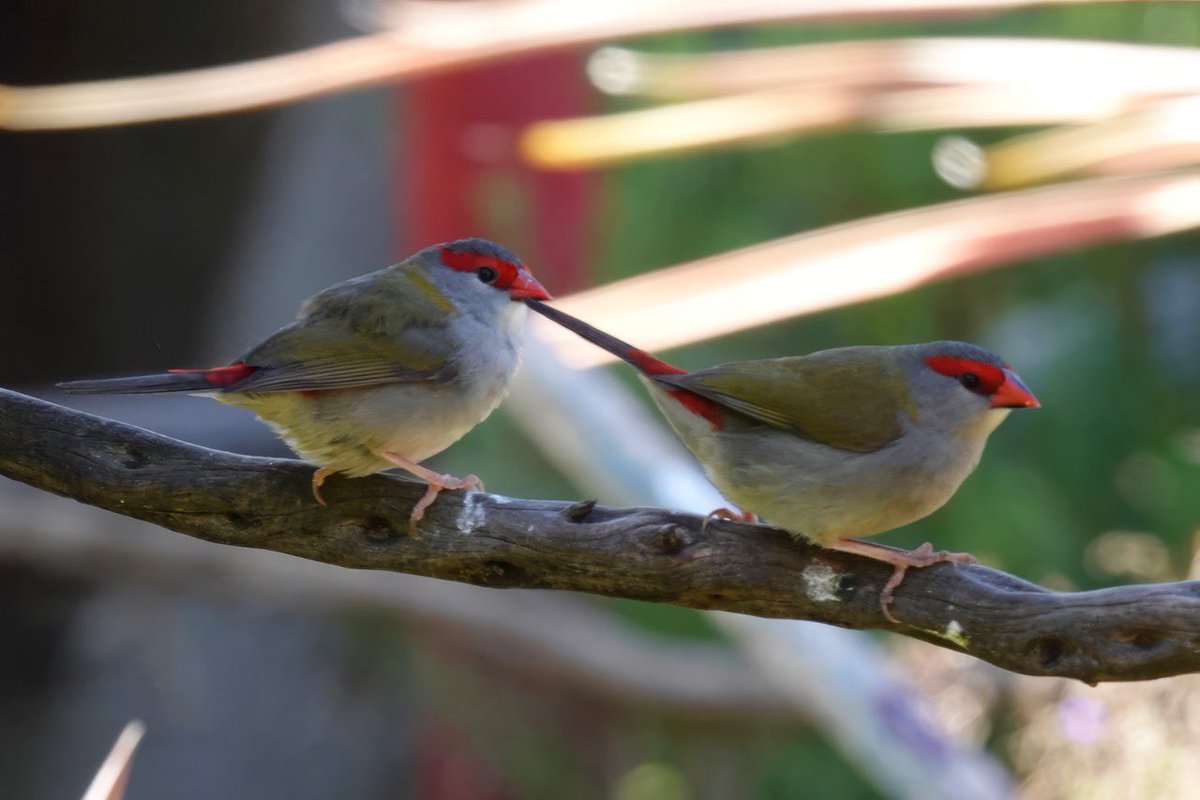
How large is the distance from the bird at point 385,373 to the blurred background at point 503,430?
143 cm

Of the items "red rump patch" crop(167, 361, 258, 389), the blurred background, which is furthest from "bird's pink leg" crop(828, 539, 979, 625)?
the blurred background

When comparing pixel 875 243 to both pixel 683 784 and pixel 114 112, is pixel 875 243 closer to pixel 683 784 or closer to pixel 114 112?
pixel 114 112

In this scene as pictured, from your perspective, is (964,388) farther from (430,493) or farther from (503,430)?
(503,430)

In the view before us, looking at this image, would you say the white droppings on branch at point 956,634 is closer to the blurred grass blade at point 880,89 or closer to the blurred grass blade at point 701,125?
the blurred grass blade at point 880,89

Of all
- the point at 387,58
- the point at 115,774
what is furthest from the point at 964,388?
the point at 387,58

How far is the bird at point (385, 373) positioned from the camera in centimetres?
229

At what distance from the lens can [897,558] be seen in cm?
217

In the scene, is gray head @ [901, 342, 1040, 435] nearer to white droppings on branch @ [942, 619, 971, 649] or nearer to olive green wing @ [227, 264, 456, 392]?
white droppings on branch @ [942, 619, 971, 649]

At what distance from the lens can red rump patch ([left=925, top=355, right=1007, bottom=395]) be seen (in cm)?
241

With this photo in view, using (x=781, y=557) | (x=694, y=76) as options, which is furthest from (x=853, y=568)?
(x=694, y=76)

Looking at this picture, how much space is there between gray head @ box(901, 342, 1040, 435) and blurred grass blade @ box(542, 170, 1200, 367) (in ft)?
1.28

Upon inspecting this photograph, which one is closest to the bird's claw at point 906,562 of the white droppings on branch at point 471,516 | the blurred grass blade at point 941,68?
the white droppings on branch at point 471,516

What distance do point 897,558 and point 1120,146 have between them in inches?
50.6

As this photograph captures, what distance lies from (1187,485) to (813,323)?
60.7 inches
